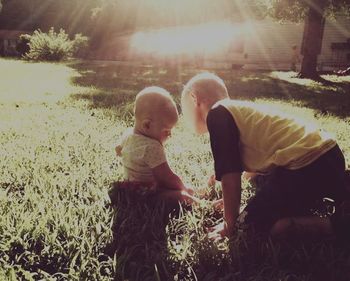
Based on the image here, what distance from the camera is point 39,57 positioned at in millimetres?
24156

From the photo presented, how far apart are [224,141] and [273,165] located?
34 cm

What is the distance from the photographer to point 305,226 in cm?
238

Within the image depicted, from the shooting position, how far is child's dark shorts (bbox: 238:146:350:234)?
2428mm

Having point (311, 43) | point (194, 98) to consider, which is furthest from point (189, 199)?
point (311, 43)

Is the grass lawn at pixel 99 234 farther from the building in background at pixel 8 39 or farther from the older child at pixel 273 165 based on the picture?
the building in background at pixel 8 39

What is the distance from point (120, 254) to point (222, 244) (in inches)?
22.4

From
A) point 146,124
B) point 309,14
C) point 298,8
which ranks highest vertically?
point 298,8

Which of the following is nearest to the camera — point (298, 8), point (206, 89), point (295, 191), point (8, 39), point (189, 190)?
point (295, 191)

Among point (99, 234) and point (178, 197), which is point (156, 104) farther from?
point (99, 234)

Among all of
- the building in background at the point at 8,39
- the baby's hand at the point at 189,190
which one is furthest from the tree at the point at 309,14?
the building in background at the point at 8,39

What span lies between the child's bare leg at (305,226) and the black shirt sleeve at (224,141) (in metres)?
0.39

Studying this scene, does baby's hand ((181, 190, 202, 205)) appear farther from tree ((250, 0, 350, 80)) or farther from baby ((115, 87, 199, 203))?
tree ((250, 0, 350, 80))

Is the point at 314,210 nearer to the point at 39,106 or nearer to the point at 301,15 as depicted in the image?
the point at 39,106

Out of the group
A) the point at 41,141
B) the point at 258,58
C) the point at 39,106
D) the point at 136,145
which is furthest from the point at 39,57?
the point at 136,145
